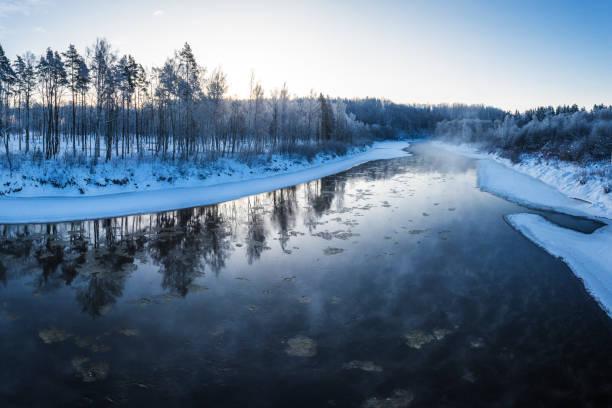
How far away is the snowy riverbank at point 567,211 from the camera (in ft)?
31.3

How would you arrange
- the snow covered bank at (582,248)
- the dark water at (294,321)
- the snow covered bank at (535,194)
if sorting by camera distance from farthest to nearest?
the snow covered bank at (535,194)
the snow covered bank at (582,248)
the dark water at (294,321)

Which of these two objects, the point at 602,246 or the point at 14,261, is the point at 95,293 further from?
the point at 602,246

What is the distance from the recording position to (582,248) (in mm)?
11398

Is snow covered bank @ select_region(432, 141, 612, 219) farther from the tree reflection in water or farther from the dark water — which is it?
the tree reflection in water

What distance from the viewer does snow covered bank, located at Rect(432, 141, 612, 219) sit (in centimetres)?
1794


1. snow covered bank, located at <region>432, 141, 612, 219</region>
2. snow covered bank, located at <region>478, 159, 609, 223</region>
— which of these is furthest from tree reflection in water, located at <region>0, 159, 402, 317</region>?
snow covered bank, located at <region>432, 141, 612, 219</region>

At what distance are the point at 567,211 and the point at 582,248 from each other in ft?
24.4

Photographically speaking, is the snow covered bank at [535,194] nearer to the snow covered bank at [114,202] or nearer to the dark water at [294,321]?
the dark water at [294,321]

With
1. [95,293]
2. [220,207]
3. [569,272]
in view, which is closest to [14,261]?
[95,293]

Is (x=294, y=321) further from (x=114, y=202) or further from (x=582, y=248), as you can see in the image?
Result: (x=114, y=202)

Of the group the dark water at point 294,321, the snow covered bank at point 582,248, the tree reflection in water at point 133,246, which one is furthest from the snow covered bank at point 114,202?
the snow covered bank at point 582,248

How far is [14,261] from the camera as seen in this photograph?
991cm

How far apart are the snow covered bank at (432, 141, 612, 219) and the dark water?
8528 mm

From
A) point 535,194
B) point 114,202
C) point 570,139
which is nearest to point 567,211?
point 535,194
